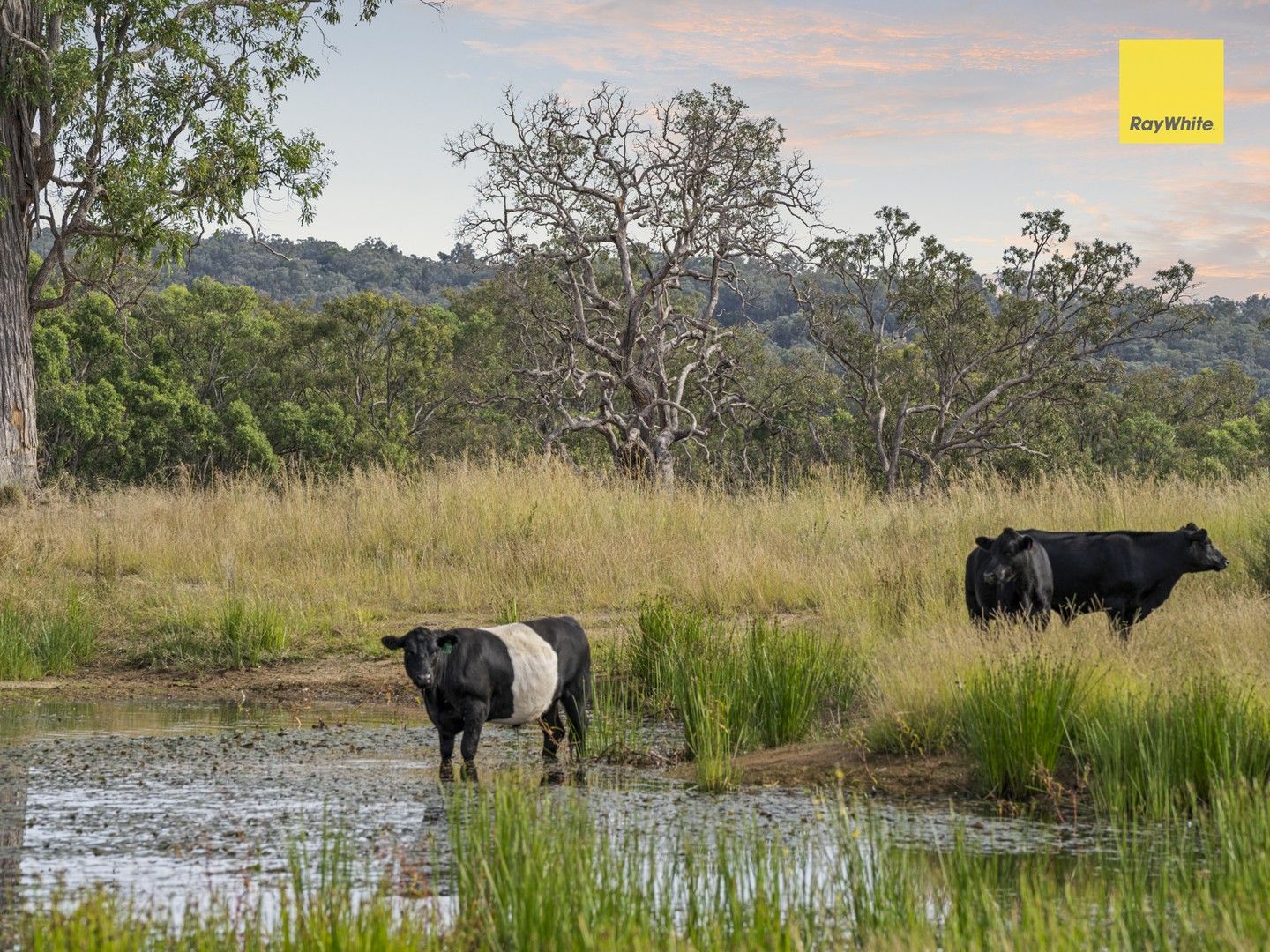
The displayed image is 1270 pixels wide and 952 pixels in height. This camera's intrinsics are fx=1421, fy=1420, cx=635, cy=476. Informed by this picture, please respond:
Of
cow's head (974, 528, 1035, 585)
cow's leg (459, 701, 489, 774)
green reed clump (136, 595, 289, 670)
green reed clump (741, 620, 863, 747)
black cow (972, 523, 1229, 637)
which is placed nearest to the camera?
cow's leg (459, 701, 489, 774)

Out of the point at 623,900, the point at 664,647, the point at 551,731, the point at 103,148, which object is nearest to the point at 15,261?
the point at 103,148

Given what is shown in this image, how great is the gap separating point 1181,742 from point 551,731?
3879 mm

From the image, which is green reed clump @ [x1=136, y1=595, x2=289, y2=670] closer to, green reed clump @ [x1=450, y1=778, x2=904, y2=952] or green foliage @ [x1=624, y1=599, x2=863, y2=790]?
green foliage @ [x1=624, y1=599, x2=863, y2=790]

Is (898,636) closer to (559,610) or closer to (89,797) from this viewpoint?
(559,610)

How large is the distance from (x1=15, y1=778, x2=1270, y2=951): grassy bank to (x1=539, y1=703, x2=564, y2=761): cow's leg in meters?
3.43

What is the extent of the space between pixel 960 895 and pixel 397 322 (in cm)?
4597

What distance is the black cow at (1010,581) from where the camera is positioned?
10.2m

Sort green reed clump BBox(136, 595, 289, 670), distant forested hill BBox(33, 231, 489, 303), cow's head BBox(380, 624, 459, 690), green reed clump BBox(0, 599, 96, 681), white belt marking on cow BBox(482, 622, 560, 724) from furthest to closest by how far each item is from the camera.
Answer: distant forested hill BBox(33, 231, 489, 303)
green reed clump BBox(136, 595, 289, 670)
green reed clump BBox(0, 599, 96, 681)
white belt marking on cow BBox(482, 622, 560, 724)
cow's head BBox(380, 624, 459, 690)

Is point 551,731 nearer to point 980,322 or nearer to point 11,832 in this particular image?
point 11,832

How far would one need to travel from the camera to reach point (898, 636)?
40.0ft

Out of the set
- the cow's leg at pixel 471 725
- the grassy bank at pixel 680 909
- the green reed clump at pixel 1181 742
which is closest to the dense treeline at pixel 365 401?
the cow's leg at pixel 471 725

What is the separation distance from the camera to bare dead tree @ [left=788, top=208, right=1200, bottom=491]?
3509 centimetres

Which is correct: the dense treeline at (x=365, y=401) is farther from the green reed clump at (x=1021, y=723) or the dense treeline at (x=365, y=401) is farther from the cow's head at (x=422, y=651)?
the green reed clump at (x=1021, y=723)

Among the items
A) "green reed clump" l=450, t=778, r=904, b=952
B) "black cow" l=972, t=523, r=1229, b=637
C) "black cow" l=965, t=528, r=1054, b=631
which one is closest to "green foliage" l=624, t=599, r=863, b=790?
"black cow" l=965, t=528, r=1054, b=631
